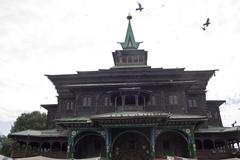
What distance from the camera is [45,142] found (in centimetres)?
3256

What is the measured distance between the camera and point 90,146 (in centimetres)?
3078

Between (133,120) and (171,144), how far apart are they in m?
6.77

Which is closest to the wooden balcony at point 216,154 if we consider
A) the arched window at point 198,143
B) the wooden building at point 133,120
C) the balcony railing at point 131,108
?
the wooden building at point 133,120

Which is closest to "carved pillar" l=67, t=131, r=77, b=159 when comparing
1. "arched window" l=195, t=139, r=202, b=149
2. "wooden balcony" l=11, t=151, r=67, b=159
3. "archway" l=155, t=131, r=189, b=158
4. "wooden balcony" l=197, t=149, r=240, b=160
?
"wooden balcony" l=11, t=151, r=67, b=159

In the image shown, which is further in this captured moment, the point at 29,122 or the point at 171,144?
the point at 29,122

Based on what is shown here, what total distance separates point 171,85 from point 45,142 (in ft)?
62.2

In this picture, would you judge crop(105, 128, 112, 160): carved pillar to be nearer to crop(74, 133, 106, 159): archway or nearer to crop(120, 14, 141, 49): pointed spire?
crop(74, 133, 106, 159): archway

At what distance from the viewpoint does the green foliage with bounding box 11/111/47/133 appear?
52625mm

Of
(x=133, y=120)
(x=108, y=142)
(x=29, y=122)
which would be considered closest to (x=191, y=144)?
(x=133, y=120)

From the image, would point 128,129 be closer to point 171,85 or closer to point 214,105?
point 171,85

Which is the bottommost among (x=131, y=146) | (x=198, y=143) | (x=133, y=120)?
(x=131, y=146)

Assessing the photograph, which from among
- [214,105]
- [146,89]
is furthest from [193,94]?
[146,89]

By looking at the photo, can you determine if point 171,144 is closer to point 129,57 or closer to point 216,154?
point 216,154

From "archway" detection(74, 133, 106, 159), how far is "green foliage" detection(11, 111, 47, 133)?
2443 centimetres
